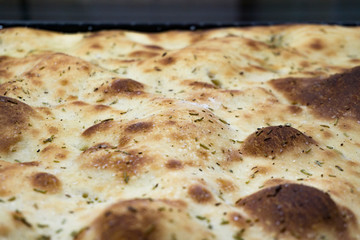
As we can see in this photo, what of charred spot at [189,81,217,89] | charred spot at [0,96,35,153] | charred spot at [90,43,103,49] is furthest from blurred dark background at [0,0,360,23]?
charred spot at [0,96,35,153]

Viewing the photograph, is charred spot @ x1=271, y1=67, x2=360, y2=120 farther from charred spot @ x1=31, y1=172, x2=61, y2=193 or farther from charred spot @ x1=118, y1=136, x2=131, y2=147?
charred spot @ x1=31, y1=172, x2=61, y2=193

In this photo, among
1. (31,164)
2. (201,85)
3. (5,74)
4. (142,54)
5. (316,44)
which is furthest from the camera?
(316,44)

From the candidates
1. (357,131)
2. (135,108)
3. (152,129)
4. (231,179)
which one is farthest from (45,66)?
(357,131)

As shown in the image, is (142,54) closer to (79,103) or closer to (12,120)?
(79,103)

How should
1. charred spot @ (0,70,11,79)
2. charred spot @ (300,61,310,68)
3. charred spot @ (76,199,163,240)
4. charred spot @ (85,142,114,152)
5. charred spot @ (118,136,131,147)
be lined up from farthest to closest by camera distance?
charred spot @ (300,61,310,68) → charred spot @ (0,70,11,79) → charred spot @ (118,136,131,147) → charred spot @ (85,142,114,152) → charred spot @ (76,199,163,240)

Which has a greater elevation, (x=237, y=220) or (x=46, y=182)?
(x=46, y=182)

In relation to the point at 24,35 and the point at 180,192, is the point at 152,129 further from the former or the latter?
the point at 24,35

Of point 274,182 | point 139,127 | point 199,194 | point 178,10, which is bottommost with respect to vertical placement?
point 178,10

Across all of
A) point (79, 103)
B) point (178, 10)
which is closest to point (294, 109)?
point (79, 103)

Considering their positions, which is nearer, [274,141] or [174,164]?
[174,164]
